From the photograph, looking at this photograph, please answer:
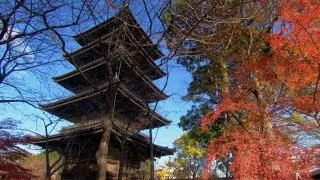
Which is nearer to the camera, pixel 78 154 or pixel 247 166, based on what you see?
pixel 247 166

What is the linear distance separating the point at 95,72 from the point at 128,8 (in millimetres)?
11218

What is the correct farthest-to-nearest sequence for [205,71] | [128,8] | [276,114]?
[205,71] < [276,114] < [128,8]

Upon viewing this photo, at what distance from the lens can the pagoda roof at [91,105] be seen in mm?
19328

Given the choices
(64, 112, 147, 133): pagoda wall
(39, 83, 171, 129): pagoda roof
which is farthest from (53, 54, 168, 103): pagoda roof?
(64, 112, 147, 133): pagoda wall

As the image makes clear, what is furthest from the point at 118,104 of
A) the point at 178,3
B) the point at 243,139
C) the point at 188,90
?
the point at 243,139

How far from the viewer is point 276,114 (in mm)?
12695

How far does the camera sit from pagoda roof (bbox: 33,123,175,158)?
17562 millimetres

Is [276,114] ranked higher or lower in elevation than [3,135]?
higher

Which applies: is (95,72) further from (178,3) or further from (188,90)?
(178,3)

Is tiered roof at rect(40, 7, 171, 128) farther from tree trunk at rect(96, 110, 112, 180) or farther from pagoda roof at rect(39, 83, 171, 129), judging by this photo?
tree trunk at rect(96, 110, 112, 180)

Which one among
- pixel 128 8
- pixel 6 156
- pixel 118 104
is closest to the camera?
pixel 128 8

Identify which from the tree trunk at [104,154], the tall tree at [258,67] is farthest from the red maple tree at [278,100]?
the tree trunk at [104,154]

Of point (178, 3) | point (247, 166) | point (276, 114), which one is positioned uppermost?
point (178, 3)

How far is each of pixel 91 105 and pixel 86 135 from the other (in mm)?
2306
